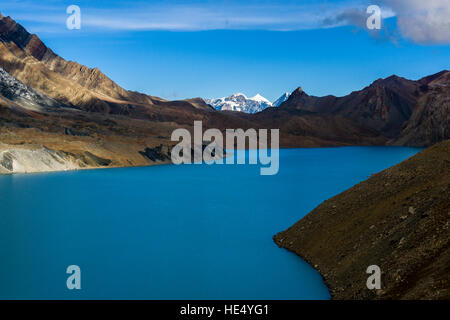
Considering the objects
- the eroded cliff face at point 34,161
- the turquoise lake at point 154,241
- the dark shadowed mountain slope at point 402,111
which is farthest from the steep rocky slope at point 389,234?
the dark shadowed mountain slope at point 402,111

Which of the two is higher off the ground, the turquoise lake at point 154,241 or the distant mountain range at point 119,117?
the distant mountain range at point 119,117

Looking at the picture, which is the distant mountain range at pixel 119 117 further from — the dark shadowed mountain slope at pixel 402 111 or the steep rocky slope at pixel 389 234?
the steep rocky slope at pixel 389 234

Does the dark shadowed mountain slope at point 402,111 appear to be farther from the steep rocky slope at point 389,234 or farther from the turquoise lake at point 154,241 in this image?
the steep rocky slope at point 389,234

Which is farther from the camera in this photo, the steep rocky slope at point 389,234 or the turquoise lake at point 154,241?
the turquoise lake at point 154,241

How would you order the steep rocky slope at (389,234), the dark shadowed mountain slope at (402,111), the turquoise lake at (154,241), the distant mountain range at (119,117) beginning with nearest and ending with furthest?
1. the steep rocky slope at (389,234)
2. the turquoise lake at (154,241)
3. the distant mountain range at (119,117)
4. the dark shadowed mountain slope at (402,111)

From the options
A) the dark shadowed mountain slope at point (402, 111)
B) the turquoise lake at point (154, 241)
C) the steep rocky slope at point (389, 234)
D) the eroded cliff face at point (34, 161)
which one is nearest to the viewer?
the steep rocky slope at point (389, 234)

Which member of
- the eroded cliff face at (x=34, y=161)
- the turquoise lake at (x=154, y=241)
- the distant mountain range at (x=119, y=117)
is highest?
the distant mountain range at (x=119, y=117)

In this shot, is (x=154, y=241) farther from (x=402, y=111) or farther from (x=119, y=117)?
(x=402, y=111)

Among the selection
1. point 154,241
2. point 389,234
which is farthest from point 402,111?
point 389,234
